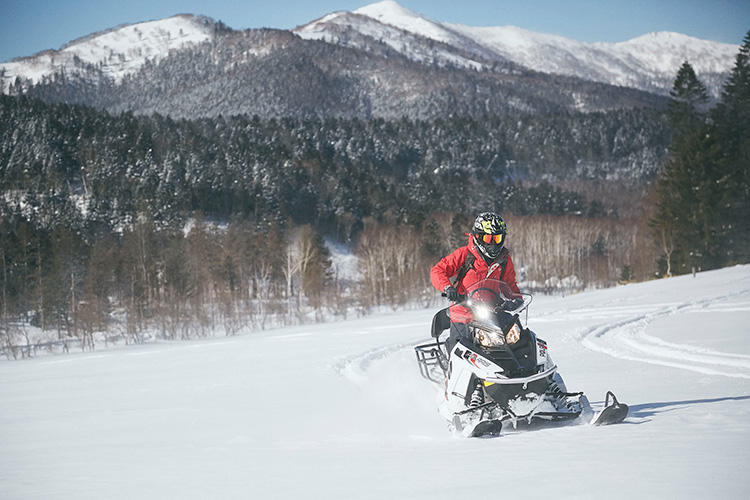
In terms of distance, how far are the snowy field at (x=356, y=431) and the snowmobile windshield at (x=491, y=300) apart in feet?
4.00

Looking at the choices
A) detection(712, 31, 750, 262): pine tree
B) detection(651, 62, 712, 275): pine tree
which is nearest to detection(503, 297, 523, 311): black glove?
detection(651, 62, 712, 275): pine tree

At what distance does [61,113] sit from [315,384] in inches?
4314

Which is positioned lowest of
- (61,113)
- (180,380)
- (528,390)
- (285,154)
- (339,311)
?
(339,311)

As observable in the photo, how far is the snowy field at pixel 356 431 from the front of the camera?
14.6ft

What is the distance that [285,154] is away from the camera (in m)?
102

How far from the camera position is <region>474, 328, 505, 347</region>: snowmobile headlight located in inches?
246

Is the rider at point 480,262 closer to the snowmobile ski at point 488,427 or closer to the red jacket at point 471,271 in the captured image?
the red jacket at point 471,271

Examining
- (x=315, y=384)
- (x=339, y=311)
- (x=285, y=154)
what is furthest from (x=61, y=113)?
(x=315, y=384)

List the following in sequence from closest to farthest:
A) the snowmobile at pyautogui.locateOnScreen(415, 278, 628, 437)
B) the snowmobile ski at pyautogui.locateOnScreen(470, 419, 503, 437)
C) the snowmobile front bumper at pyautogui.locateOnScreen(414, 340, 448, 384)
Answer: the snowmobile ski at pyautogui.locateOnScreen(470, 419, 503, 437) → the snowmobile at pyautogui.locateOnScreen(415, 278, 628, 437) → the snowmobile front bumper at pyautogui.locateOnScreen(414, 340, 448, 384)

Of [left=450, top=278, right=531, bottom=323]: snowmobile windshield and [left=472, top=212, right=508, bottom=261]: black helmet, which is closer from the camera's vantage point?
[left=450, top=278, right=531, bottom=323]: snowmobile windshield

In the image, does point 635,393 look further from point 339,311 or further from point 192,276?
point 192,276

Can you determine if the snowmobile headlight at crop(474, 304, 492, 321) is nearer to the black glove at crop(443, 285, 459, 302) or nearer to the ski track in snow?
the black glove at crop(443, 285, 459, 302)

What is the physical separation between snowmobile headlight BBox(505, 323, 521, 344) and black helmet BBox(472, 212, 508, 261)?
1000mm

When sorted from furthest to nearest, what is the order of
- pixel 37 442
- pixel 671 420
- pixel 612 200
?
pixel 612 200 → pixel 37 442 → pixel 671 420
